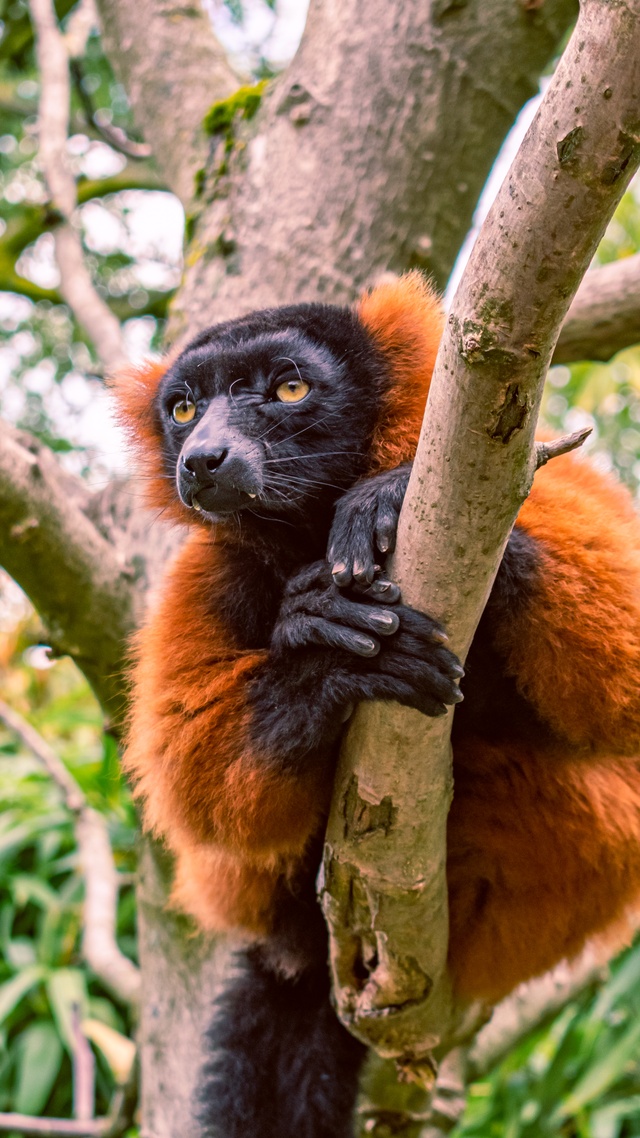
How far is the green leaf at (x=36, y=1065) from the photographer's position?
388cm

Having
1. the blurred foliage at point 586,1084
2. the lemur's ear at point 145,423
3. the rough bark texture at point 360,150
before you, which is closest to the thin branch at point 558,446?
the lemur's ear at point 145,423

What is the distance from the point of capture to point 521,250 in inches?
47.7

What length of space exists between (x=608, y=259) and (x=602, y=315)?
219 cm

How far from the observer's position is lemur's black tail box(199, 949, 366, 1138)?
255cm

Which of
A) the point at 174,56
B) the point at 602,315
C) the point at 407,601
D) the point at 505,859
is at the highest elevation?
the point at 174,56

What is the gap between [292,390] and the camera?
7.52 ft

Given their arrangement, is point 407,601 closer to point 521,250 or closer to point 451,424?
point 451,424

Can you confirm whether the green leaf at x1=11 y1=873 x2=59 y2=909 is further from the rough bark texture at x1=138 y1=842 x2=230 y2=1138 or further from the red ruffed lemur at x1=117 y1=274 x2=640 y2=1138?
the red ruffed lemur at x1=117 y1=274 x2=640 y2=1138

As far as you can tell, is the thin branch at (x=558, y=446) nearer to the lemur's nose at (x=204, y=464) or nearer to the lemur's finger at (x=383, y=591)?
the lemur's finger at (x=383, y=591)

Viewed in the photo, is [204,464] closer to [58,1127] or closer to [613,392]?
[58,1127]

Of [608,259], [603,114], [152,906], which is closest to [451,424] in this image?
[603,114]

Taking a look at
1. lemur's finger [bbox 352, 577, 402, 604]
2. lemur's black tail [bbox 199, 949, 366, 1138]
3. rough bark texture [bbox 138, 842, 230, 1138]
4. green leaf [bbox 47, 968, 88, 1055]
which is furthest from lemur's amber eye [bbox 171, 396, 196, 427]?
green leaf [bbox 47, 968, 88, 1055]

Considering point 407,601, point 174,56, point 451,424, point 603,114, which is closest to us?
point 603,114

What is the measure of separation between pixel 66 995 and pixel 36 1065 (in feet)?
0.95
